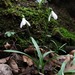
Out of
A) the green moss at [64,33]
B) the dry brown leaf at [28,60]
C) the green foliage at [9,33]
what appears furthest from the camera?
the green moss at [64,33]

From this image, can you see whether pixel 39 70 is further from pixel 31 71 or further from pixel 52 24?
pixel 52 24

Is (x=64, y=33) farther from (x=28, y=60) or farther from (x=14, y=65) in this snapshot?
(x=14, y=65)

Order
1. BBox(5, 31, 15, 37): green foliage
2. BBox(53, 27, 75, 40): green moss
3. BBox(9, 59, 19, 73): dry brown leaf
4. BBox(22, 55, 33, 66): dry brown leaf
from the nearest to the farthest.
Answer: BBox(9, 59, 19, 73): dry brown leaf, BBox(22, 55, 33, 66): dry brown leaf, BBox(5, 31, 15, 37): green foliage, BBox(53, 27, 75, 40): green moss

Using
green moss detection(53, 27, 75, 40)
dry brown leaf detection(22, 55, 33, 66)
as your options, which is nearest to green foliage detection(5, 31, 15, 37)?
dry brown leaf detection(22, 55, 33, 66)

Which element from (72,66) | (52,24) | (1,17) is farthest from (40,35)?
(72,66)

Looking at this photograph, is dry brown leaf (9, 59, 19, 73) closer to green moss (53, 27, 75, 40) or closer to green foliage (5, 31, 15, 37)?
green foliage (5, 31, 15, 37)

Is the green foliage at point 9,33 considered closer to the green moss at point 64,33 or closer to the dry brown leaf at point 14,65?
the dry brown leaf at point 14,65

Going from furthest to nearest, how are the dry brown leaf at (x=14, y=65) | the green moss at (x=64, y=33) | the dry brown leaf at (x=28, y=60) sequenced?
the green moss at (x=64, y=33) → the dry brown leaf at (x=28, y=60) → the dry brown leaf at (x=14, y=65)

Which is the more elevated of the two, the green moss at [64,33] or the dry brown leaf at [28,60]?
the green moss at [64,33]

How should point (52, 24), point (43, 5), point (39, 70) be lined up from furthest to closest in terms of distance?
point (43, 5) → point (52, 24) → point (39, 70)

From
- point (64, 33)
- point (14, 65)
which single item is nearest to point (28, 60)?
point (14, 65)

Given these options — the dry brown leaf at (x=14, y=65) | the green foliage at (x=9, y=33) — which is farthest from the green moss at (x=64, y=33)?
the dry brown leaf at (x=14, y=65)
